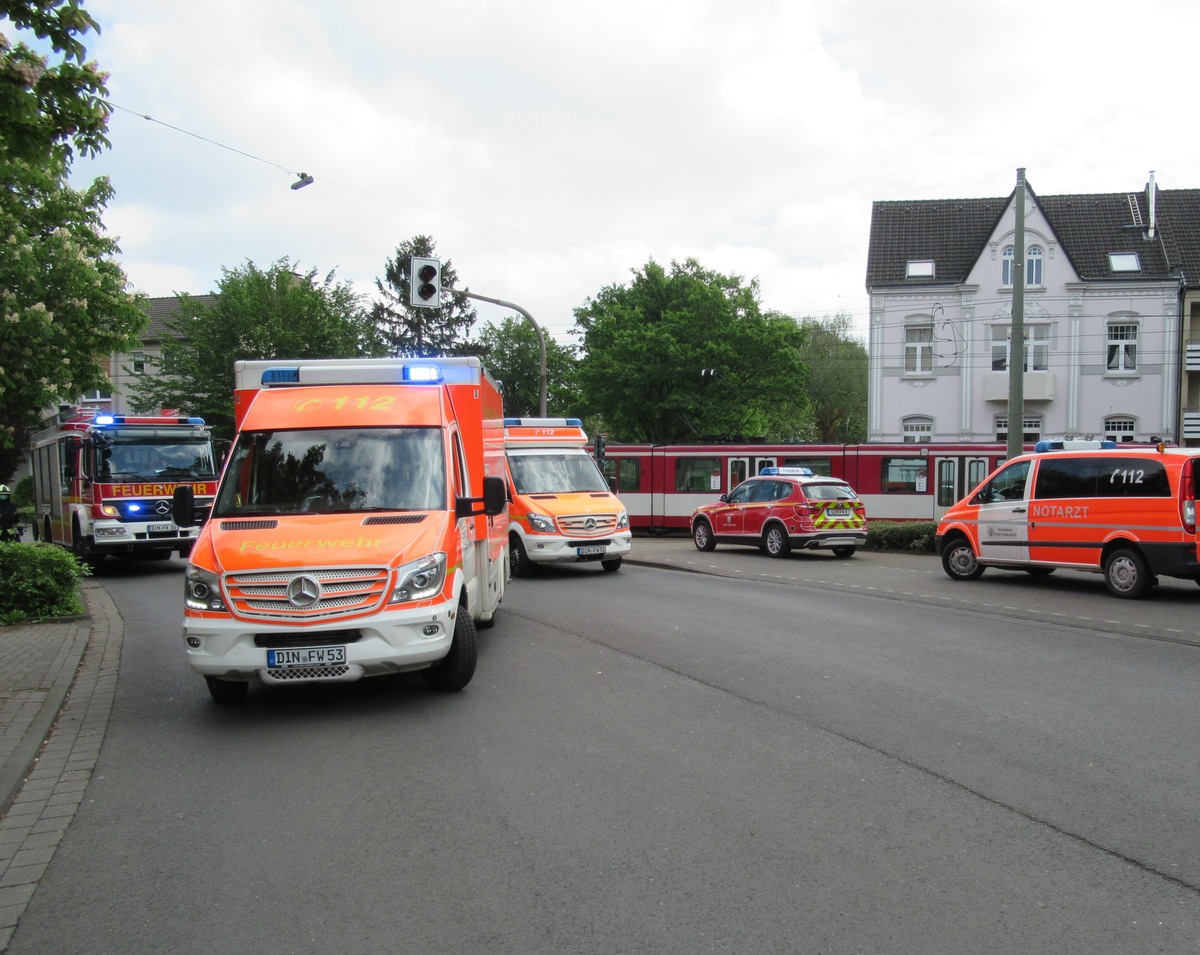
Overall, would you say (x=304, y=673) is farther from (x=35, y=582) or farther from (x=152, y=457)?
(x=152, y=457)

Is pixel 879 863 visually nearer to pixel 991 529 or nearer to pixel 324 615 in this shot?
pixel 324 615

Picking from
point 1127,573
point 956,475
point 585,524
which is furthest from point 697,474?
point 1127,573

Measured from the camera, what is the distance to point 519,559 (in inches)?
685

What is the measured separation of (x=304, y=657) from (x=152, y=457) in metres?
14.4

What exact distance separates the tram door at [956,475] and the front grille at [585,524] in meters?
15.3

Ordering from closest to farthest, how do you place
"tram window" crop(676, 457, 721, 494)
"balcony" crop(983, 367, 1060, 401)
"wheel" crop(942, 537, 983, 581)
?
"wheel" crop(942, 537, 983, 581) → "tram window" crop(676, 457, 721, 494) → "balcony" crop(983, 367, 1060, 401)

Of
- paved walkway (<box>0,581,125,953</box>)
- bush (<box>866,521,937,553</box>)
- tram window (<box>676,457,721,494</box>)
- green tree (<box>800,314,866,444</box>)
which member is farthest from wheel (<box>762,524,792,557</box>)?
green tree (<box>800,314,866,444</box>)

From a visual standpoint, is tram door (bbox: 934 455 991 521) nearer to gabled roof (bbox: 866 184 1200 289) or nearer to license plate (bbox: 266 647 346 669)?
gabled roof (bbox: 866 184 1200 289)

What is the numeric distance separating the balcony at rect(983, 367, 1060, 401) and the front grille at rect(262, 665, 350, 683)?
36.6 m

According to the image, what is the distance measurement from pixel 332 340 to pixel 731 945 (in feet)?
148

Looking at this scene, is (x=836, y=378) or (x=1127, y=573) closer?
(x=1127, y=573)

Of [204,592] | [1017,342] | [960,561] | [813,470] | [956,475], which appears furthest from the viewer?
[813,470]

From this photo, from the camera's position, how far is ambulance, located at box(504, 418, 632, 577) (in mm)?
16891

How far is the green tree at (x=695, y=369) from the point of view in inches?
1905
